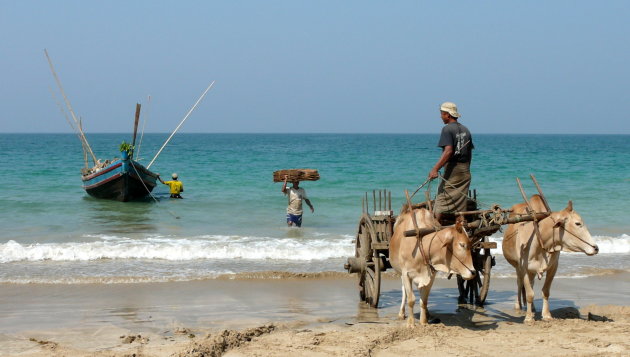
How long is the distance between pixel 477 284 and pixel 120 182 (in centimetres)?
1638

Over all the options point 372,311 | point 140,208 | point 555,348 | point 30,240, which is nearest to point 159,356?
point 372,311

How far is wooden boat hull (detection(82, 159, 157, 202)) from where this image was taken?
77.2 feet

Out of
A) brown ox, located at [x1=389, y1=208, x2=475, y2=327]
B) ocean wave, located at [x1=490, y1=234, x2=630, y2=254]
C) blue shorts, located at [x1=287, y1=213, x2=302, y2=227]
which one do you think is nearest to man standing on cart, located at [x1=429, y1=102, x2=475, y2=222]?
brown ox, located at [x1=389, y1=208, x2=475, y2=327]

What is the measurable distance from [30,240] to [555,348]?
1242cm

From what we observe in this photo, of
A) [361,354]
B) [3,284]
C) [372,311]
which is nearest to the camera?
[361,354]

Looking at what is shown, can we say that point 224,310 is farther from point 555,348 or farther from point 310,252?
point 310,252

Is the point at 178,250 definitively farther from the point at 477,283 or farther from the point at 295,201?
the point at 477,283

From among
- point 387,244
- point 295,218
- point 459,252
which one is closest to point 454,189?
point 387,244

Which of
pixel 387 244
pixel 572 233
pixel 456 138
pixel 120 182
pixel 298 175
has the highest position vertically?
pixel 456 138

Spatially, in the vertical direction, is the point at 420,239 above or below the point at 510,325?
above

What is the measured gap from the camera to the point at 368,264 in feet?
29.1

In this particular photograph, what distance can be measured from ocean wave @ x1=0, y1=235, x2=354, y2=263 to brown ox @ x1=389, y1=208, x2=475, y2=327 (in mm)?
6190

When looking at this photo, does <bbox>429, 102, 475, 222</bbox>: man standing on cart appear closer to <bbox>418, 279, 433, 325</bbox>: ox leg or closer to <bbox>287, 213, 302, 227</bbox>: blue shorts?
<bbox>418, 279, 433, 325</bbox>: ox leg

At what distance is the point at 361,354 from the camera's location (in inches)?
264
